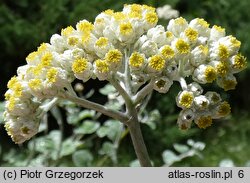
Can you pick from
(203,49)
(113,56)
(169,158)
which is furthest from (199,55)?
(169,158)

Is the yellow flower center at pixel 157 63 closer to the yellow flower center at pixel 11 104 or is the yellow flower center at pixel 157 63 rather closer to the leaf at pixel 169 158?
the yellow flower center at pixel 11 104

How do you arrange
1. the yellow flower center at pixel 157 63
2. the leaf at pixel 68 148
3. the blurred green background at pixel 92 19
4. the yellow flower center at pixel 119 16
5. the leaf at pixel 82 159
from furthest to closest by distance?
the blurred green background at pixel 92 19 < the leaf at pixel 68 148 < the leaf at pixel 82 159 < the yellow flower center at pixel 119 16 < the yellow flower center at pixel 157 63

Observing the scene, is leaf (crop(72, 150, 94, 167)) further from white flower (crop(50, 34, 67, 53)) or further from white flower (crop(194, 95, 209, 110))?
white flower (crop(194, 95, 209, 110))

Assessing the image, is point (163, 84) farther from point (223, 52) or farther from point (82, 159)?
point (82, 159)

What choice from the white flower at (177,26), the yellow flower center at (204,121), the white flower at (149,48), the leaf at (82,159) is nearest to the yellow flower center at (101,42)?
the white flower at (149,48)

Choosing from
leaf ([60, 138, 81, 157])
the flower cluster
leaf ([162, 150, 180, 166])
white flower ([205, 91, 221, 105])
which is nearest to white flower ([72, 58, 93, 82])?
the flower cluster

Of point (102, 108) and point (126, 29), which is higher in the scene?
point (126, 29)

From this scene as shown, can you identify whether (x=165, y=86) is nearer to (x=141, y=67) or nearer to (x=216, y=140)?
(x=141, y=67)

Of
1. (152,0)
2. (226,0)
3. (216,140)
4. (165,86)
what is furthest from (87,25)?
(226,0)
